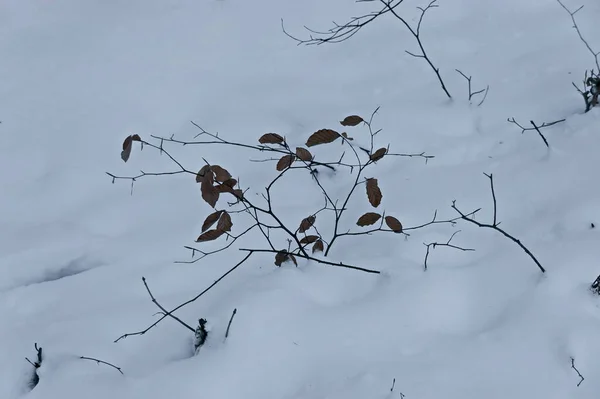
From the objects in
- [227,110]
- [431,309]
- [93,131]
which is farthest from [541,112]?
[93,131]

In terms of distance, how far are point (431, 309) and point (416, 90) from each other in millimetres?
1228

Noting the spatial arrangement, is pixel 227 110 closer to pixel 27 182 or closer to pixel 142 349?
pixel 27 182

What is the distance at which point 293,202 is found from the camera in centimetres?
200

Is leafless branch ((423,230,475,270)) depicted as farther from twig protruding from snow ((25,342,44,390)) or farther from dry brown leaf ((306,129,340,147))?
twig protruding from snow ((25,342,44,390))

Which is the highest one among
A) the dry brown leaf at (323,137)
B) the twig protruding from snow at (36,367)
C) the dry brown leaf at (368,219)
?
the dry brown leaf at (323,137)

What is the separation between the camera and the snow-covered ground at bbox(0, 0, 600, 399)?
1368 mm

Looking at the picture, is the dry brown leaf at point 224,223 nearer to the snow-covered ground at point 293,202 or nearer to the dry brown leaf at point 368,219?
the snow-covered ground at point 293,202

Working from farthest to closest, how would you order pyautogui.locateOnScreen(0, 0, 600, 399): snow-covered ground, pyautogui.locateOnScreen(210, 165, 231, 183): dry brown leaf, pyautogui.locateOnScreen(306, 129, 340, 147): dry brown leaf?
1. pyautogui.locateOnScreen(306, 129, 340, 147): dry brown leaf
2. pyautogui.locateOnScreen(210, 165, 231, 183): dry brown leaf
3. pyautogui.locateOnScreen(0, 0, 600, 399): snow-covered ground

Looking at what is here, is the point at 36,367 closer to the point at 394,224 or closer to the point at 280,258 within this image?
the point at 280,258

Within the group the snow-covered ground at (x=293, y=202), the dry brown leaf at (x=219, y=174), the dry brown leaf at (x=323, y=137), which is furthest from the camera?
the dry brown leaf at (x=323, y=137)

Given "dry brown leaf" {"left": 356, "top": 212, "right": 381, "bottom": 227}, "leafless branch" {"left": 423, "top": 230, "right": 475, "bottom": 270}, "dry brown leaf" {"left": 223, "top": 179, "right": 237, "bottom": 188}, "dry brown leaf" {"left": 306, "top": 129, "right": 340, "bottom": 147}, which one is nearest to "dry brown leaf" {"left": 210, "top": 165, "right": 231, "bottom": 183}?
"dry brown leaf" {"left": 223, "top": 179, "right": 237, "bottom": 188}

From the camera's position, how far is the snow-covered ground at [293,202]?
53.9 inches

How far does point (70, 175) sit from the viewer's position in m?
2.18

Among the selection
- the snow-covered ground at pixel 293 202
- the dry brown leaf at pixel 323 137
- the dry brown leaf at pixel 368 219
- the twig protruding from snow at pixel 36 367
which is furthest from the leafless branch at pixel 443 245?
the twig protruding from snow at pixel 36 367
